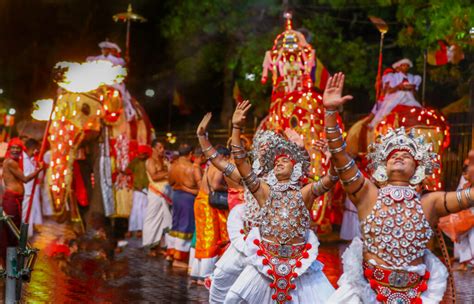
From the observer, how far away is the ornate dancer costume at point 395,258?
21.0ft

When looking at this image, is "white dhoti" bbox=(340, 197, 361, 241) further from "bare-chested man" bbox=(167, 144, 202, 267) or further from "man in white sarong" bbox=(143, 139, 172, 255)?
"bare-chested man" bbox=(167, 144, 202, 267)

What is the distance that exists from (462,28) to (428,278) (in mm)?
10068

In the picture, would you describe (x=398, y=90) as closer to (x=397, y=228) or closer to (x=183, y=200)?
(x=183, y=200)

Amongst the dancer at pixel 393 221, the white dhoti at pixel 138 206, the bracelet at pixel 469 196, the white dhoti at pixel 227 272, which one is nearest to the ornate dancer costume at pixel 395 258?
the dancer at pixel 393 221

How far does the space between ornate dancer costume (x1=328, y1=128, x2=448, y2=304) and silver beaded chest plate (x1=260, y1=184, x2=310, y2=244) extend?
4.14 ft

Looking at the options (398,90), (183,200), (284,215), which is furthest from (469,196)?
(398,90)

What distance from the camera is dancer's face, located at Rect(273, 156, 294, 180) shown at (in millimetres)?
7988

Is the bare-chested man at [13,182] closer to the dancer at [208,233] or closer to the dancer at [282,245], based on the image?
the dancer at [208,233]

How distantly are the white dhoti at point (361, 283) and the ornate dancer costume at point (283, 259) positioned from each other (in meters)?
1.21

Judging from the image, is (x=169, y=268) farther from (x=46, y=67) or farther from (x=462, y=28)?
(x=46, y=67)

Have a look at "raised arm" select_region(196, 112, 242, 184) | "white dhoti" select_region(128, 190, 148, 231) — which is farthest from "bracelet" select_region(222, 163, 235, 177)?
"white dhoti" select_region(128, 190, 148, 231)

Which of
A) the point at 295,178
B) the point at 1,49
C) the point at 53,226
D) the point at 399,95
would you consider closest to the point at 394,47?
the point at 399,95

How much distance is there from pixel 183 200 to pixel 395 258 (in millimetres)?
8109

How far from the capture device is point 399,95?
16.6m
